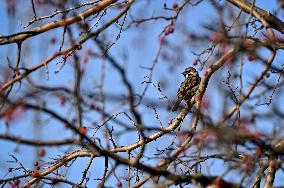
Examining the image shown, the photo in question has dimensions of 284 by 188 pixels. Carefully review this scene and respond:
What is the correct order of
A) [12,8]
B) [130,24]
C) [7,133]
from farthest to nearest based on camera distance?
[130,24] < [12,8] < [7,133]

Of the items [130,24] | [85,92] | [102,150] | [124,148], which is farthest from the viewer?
[124,148]

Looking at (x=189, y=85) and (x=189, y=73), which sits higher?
(x=189, y=73)

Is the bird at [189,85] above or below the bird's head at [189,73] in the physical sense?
below

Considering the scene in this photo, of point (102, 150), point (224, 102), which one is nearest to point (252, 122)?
point (224, 102)

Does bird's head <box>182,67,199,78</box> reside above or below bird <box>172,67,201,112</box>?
above

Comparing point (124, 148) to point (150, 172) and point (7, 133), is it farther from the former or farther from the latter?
point (7, 133)

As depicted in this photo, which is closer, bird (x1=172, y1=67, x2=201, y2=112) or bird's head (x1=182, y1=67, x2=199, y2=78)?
bird (x1=172, y1=67, x2=201, y2=112)

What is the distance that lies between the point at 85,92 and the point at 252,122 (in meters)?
1.38

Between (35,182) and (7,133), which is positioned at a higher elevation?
(35,182)

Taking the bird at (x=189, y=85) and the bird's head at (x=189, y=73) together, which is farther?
the bird's head at (x=189, y=73)

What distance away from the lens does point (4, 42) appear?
5637 millimetres

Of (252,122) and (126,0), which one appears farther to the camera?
(126,0)

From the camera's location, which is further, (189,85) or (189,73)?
(189,73)

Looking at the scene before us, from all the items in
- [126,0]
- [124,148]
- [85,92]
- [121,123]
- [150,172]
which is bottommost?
[150,172]
